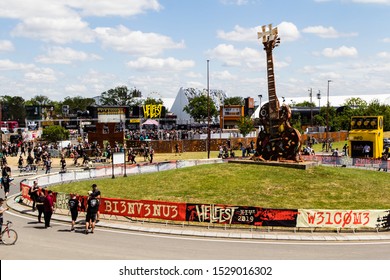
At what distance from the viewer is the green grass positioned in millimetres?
25766

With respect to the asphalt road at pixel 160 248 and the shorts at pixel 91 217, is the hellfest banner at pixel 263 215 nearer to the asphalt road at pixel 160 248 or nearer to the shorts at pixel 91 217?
the asphalt road at pixel 160 248

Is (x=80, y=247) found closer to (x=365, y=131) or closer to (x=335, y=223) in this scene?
(x=335, y=223)

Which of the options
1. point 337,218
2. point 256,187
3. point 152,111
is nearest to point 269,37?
point 256,187

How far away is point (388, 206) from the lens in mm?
25469

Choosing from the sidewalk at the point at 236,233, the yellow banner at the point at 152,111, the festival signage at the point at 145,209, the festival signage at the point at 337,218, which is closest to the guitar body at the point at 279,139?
the festival signage at the point at 337,218

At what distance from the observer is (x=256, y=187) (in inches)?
1105

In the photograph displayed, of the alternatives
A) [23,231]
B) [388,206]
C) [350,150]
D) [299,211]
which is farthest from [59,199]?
[350,150]

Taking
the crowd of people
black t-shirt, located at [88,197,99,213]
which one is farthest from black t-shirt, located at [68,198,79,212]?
A: black t-shirt, located at [88,197,99,213]

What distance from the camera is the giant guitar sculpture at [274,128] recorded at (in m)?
33.2

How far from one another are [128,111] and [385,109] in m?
59.5

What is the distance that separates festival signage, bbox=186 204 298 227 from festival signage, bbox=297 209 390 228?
1.57 ft

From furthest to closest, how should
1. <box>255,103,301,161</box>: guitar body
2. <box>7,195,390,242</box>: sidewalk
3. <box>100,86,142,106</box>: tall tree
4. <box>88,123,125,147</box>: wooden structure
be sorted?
1. <box>100,86,142,106</box>: tall tree
2. <box>88,123,125,147</box>: wooden structure
3. <box>255,103,301,161</box>: guitar body
4. <box>7,195,390,242</box>: sidewalk

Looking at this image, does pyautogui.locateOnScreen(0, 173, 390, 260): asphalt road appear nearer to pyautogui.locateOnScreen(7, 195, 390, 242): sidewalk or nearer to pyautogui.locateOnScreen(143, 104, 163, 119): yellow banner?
pyautogui.locateOnScreen(7, 195, 390, 242): sidewalk

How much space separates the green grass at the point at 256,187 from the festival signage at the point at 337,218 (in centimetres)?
479
